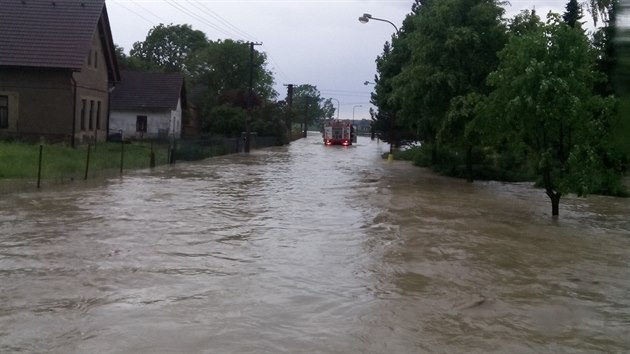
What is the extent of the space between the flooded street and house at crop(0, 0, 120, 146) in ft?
53.1

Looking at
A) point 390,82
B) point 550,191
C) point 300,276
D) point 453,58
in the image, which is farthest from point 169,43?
point 300,276

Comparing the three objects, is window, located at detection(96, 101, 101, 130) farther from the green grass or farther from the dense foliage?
the dense foliage

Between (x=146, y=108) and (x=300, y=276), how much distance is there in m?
45.5

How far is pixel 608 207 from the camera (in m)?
23.1

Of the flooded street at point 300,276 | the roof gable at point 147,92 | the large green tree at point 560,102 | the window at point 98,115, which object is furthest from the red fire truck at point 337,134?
the large green tree at point 560,102

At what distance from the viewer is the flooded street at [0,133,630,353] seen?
770cm

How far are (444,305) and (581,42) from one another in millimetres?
10637

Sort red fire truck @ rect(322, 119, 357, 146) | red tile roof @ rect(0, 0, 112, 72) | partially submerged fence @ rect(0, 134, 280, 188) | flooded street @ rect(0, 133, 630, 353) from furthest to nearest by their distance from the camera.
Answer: red fire truck @ rect(322, 119, 357, 146) → red tile roof @ rect(0, 0, 112, 72) → partially submerged fence @ rect(0, 134, 280, 188) → flooded street @ rect(0, 133, 630, 353)

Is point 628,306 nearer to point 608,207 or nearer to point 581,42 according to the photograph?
point 581,42

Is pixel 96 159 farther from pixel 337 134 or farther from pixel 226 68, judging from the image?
pixel 337 134

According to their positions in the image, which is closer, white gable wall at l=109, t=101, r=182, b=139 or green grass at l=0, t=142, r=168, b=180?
green grass at l=0, t=142, r=168, b=180

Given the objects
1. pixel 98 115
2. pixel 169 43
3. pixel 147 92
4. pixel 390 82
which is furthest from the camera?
pixel 169 43

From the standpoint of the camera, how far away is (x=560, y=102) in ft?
55.6

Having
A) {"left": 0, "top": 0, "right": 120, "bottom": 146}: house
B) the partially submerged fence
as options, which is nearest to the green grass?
the partially submerged fence
